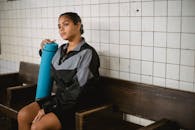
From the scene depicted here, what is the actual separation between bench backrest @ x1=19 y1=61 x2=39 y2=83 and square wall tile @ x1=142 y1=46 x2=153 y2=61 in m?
1.68

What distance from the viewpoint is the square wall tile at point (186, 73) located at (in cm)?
234

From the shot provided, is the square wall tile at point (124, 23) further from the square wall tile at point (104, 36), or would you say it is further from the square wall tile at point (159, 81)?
the square wall tile at point (159, 81)

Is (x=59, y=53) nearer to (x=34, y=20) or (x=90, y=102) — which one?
(x=90, y=102)

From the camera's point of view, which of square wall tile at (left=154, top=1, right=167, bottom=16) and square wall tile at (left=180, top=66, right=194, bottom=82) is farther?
square wall tile at (left=154, top=1, right=167, bottom=16)

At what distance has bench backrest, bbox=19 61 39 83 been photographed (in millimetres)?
3812

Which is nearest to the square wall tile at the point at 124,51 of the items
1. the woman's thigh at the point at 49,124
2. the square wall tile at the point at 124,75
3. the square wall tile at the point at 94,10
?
the square wall tile at the point at 124,75

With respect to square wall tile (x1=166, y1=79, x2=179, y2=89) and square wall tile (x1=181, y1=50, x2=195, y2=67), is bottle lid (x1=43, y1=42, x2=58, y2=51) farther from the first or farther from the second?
square wall tile (x1=181, y1=50, x2=195, y2=67)

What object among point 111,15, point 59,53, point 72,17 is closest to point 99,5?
point 111,15

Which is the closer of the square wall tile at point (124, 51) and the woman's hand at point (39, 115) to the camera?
the woman's hand at point (39, 115)

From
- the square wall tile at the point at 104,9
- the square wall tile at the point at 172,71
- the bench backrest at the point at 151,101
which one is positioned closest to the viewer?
the bench backrest at the point at 151,101

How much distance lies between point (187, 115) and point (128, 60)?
79cm

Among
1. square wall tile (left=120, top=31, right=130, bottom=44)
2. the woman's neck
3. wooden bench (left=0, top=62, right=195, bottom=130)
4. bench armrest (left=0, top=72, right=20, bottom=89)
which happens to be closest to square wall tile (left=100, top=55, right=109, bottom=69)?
wooden bench (left=0, top=62, right=195, bottom=130)

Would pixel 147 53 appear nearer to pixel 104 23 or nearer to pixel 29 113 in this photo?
pixel 104 23

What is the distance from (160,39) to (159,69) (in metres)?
0.27
